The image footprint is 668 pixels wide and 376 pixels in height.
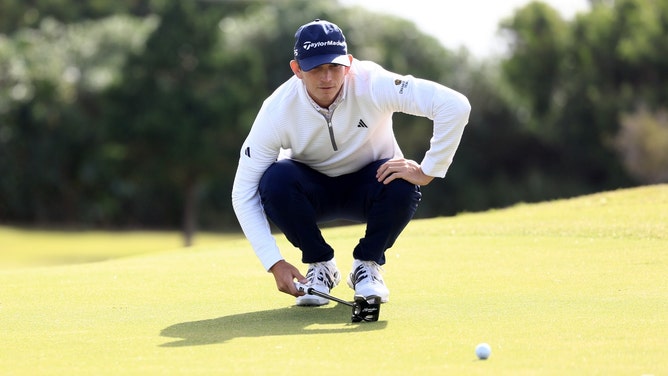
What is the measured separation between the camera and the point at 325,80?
19.8 feet

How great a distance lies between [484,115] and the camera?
176ft

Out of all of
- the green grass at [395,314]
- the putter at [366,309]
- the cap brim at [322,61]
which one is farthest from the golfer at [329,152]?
the green grass at [395,314]

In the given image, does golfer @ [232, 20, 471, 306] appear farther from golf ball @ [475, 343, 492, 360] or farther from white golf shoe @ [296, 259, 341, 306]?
golf ball @ [475, 343, 492, 360]

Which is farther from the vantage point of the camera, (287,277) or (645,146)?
(645,146)

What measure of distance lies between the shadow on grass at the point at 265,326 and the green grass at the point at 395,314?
11 millimetres

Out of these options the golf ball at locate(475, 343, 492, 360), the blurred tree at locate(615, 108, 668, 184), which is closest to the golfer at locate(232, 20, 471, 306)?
the golf ball at locate(475, 343, 492, 360)

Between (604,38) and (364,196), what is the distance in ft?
148

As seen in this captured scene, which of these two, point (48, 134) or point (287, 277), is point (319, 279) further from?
point (48, 134)

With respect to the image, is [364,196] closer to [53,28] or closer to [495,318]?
[495,318]

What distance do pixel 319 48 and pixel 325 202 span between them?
3.48 feet

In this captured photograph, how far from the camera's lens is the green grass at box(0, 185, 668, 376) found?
4.73 m

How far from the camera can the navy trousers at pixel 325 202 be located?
20.5 ft

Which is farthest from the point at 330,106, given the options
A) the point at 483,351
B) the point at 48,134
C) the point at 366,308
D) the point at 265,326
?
the point at 48,134

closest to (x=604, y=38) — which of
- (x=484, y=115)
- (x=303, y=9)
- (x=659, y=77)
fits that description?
→ (x=659, y=77)
